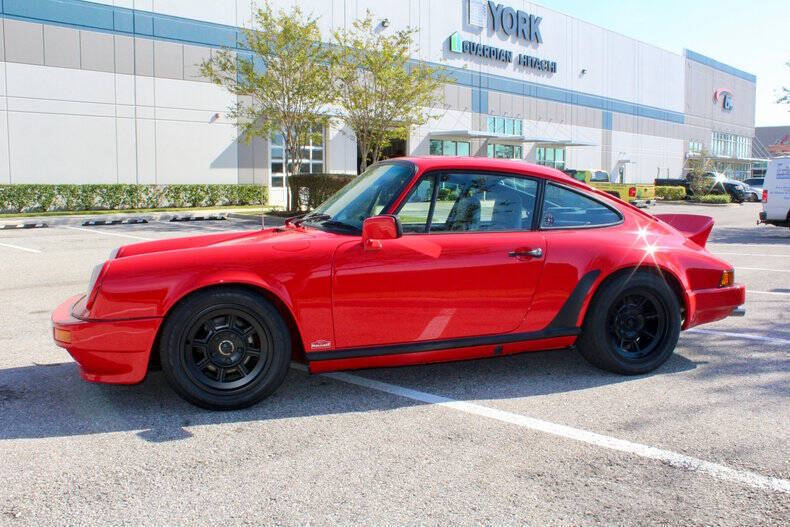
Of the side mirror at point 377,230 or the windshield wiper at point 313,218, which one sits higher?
the windshield wiper at point 313,218

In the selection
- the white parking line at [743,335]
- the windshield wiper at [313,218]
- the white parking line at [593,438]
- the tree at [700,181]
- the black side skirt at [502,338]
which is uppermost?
the tree at [700,181]

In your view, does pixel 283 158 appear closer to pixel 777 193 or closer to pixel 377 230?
pixel 777 193

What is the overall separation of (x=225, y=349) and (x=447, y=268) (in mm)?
1431

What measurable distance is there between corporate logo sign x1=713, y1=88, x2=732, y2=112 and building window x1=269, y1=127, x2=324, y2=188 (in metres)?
48.4

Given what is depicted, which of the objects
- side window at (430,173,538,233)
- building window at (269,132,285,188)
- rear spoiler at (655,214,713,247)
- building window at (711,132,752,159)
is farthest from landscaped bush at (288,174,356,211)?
building window at (711,132,752,159)

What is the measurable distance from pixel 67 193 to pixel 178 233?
8.75 m

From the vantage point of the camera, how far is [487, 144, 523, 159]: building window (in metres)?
40.8

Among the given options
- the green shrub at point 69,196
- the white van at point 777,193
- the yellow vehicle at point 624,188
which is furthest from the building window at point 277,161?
the white van at point 777,193

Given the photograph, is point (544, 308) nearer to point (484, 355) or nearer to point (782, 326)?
point (484, 355)

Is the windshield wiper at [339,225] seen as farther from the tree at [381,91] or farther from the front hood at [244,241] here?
the tree at [381,91]

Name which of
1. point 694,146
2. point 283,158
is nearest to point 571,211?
point 283,158

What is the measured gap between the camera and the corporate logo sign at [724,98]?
64.6m

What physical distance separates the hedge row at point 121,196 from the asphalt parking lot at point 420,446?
18784mm

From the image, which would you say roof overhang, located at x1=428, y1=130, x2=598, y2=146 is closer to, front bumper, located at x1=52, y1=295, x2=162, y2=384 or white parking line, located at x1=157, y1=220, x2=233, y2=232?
white parking line, located at x1=157, y1=220, x2=233, y2=232
